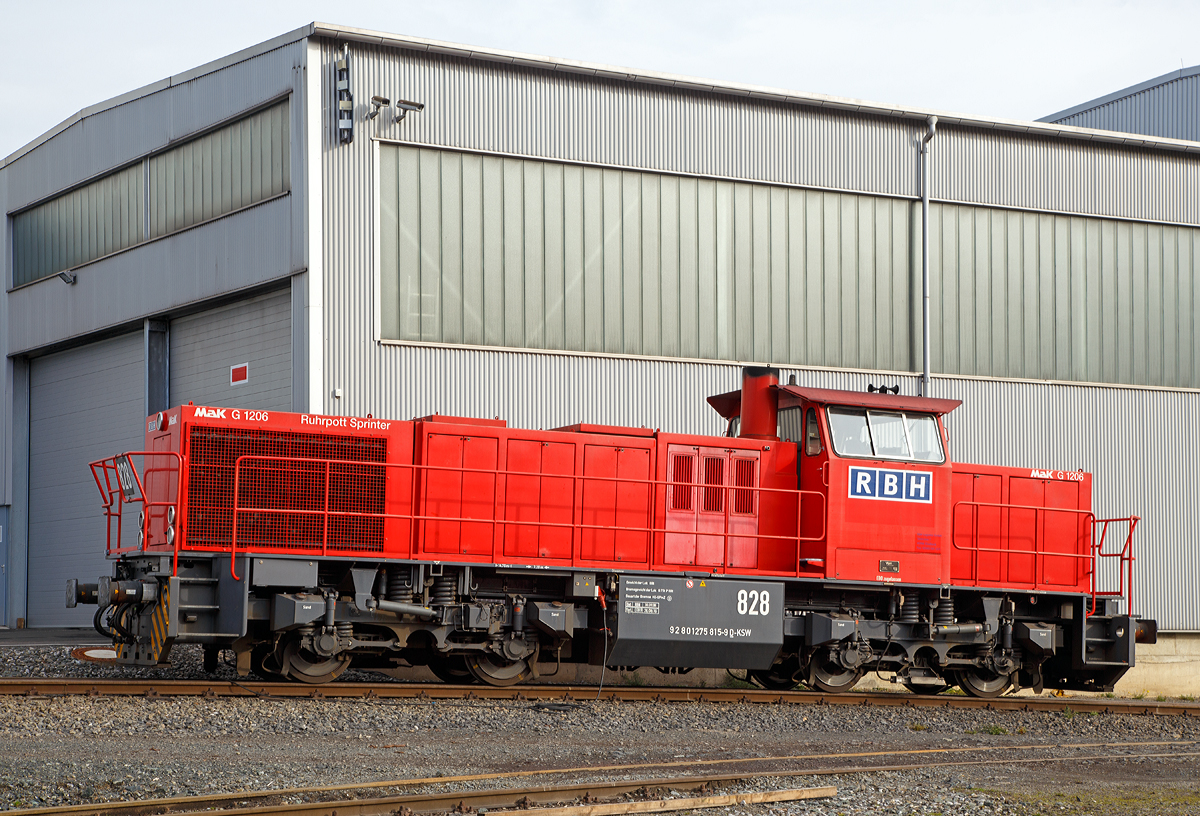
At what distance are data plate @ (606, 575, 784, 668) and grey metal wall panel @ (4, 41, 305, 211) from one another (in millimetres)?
9719

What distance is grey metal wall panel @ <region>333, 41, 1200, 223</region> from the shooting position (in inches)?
724

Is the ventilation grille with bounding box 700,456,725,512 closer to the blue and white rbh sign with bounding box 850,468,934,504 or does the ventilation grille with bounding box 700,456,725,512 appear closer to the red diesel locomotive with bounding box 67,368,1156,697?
the red diesel locomotive with bounding box 67,368,1156,697

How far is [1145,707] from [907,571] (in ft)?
10.3

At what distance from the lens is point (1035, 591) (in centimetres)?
1474

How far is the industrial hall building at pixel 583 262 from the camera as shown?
18.2 meters

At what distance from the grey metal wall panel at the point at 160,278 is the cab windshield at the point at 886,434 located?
872cm

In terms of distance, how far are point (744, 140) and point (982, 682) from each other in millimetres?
9594

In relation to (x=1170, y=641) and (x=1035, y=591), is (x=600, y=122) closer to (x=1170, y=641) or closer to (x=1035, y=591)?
(x=1035, y=591)

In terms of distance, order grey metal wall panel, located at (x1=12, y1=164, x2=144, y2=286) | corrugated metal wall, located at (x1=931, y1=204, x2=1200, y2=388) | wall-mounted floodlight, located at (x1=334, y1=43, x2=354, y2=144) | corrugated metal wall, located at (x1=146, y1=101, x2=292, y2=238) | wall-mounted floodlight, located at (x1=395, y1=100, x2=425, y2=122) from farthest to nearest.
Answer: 1. grey metal wall panel, located at (x1=12, y1=164, x2=144, y2=286)
2. corrugated metal wall, located at (x1=931, y1=204, x2=1200, y2=388)
3. corrugated metal wall, located at (x1=146, y1=101, x2=292, y2=238)
4. wall-mounted floodlight, located at (x1=395, y1=100, x2=425, y2=122)
5. wall-mounted floodlight, located at (x1=334, y1=43, x2=354, y2=144)

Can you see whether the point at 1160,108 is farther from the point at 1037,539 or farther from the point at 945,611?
the point at 945,611

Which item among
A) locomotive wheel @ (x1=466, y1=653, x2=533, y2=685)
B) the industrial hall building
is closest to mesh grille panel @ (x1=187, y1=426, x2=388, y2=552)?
locomotive wheel @ (x1=466, y1=653, x2=533, y2=685)

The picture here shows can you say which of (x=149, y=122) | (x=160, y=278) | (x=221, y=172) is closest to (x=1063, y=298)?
(x=221, y=172)

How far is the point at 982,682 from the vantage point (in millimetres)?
14914

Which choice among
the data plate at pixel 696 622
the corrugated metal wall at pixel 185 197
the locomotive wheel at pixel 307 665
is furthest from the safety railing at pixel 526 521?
the corrugated metal wall at pixel 185 197
